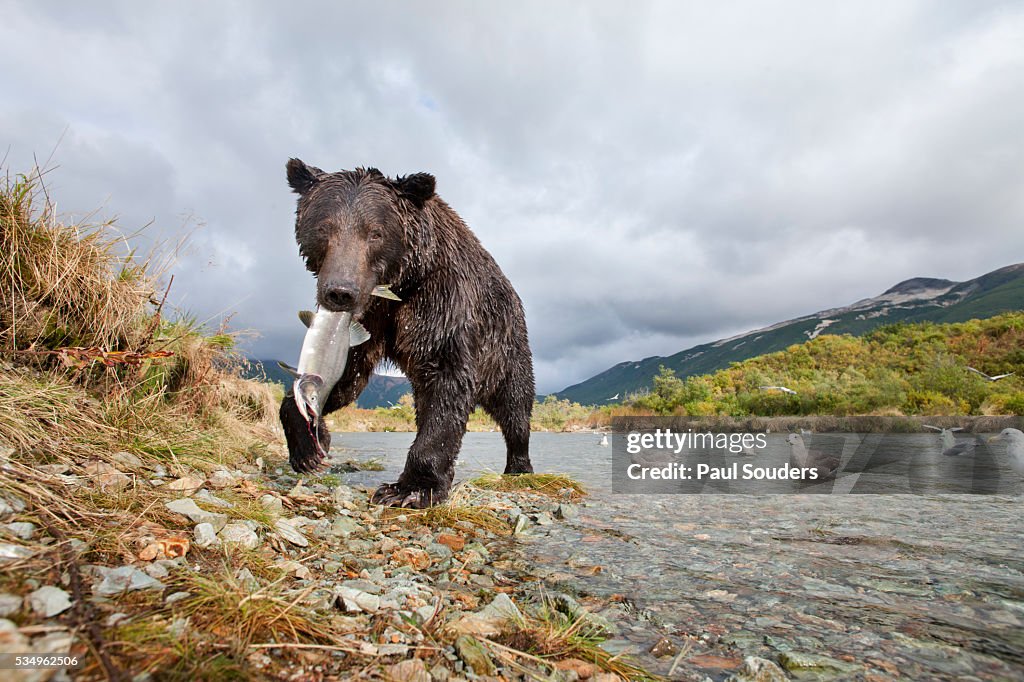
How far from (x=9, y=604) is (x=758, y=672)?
2169mm

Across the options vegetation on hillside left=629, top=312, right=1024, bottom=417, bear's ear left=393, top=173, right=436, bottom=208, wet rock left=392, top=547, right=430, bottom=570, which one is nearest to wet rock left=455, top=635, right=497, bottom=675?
wet rock left=392, top=547, right=430, bottom=570

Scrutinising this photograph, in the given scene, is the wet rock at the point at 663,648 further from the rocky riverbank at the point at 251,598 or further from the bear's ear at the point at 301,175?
the bear's ear at the point at 301,175

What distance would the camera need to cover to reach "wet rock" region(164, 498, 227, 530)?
2.11m

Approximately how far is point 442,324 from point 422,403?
0.68 metres

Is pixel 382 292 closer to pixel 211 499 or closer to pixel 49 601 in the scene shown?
pixel 211 499

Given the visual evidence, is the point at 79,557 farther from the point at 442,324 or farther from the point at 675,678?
the point at 442,324

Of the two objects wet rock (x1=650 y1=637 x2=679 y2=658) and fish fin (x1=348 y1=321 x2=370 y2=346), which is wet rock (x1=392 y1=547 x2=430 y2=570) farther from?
fish fin (x1=348 y1=321 x2=370 y2=346)

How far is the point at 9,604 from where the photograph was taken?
1.13 m

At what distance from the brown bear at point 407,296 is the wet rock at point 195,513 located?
138cm

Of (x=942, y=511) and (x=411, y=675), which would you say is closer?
(x=411, y=675)

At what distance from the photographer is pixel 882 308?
15900 cm

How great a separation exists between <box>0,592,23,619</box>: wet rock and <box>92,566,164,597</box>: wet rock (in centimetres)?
21

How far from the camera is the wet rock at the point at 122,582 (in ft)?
4.50

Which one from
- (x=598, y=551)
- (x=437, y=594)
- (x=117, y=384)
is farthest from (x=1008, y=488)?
(x=117, y=384)
